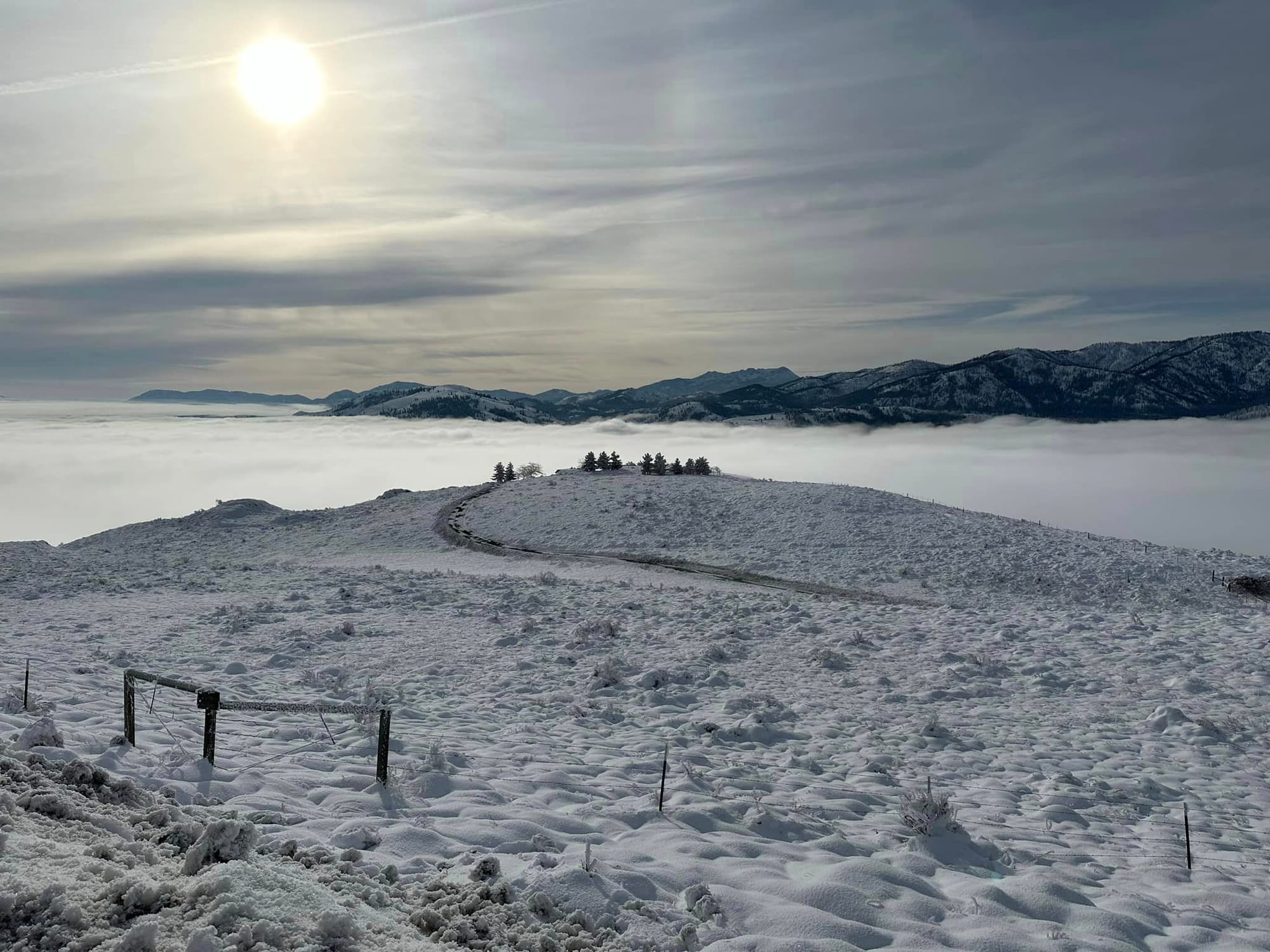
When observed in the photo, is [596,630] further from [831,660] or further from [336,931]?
[336,931]

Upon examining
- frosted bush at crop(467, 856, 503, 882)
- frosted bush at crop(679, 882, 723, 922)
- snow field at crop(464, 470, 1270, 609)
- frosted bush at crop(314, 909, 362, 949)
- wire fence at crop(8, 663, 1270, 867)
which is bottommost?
snow field at crop(464, 470, 1270, 609)

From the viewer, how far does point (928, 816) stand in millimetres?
8305

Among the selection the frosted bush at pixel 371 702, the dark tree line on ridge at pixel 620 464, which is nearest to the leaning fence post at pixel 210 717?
the frosted bush at pixel 371 702

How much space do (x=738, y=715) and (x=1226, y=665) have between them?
39.6ft

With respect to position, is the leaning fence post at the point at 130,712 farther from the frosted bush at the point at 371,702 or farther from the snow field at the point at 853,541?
the snow field at the point at 853,541

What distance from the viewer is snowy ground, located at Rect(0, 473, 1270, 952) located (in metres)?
5.83

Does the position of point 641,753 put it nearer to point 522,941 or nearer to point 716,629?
point 522,941

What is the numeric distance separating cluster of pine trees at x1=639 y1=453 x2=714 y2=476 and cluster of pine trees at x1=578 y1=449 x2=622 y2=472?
2.74 metres

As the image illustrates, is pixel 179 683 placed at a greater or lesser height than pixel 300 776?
greater

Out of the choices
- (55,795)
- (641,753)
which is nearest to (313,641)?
(641,753)

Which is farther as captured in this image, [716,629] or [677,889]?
[716,629]

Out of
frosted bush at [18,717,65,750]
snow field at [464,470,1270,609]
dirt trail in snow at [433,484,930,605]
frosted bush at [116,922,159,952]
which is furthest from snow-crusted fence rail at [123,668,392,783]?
snow field at [464,470,1270,609]

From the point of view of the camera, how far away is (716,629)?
19.6 m

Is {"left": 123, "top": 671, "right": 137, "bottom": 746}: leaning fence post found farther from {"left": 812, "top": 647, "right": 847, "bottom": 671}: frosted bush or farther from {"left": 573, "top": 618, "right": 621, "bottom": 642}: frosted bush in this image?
{"left": 812, "top": 647, "right": 847, "bottom": 671}: frosted bush
